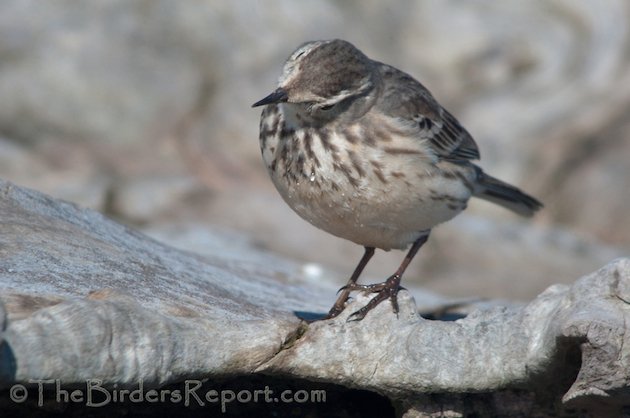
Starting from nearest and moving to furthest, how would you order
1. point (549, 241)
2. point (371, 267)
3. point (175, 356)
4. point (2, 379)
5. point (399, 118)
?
point (2, 379) → point (175, 356) → point (399, 118) → point (371, 267) → point (549, 241)

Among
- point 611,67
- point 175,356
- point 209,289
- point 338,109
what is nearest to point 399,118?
point 338,109

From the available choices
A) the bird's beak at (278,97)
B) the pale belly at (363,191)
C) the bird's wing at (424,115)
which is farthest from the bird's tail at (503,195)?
the bird's beak at (278,97)

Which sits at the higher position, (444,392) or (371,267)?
(371,267)

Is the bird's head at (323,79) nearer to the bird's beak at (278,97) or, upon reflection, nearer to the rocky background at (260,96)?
the bird's beak at (278,97)

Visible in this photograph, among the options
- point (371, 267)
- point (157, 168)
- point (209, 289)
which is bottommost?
point (209, 289)

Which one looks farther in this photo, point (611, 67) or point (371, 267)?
point (611, 67)

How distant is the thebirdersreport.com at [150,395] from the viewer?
200 inches

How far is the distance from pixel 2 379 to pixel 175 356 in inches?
32.6

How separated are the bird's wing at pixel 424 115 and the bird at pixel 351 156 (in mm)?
22

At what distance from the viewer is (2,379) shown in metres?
4.63

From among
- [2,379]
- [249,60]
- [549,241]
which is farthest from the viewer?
[249,60]

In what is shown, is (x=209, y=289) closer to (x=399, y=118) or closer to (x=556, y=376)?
(x=399, y=118)

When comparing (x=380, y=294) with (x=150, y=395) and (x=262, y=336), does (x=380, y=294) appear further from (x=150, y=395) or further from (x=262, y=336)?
(x=150, y=395)

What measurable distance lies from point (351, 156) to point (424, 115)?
101cm
